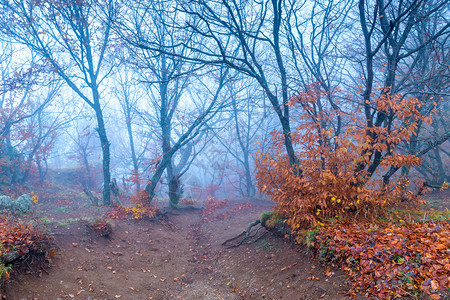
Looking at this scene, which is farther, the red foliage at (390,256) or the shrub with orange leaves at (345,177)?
the shrub with orange leaves at (345,177)

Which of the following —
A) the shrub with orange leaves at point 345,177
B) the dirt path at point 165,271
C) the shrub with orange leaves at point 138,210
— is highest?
the shrub with orange leaves at point 345,177

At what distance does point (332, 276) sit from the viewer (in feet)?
14.1

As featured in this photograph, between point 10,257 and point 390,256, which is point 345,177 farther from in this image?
point 10,257

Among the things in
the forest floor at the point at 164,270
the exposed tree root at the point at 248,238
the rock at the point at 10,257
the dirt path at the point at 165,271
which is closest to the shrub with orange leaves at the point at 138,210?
the forest floor at the point at 164,270

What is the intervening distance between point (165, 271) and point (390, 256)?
16.5ft

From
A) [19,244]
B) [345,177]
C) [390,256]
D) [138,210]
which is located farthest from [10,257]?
[138,210]

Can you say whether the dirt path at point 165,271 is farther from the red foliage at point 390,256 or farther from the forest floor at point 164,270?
the red foliage at point 390,256

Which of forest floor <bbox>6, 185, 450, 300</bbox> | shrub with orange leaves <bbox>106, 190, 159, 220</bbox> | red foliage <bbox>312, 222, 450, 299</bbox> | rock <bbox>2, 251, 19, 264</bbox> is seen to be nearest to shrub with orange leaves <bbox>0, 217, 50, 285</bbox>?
rock <bbox>2, 251, 19, 264</bbox>

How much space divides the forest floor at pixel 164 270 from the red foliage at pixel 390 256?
316mm

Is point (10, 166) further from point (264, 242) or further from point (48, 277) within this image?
point (264, 242)

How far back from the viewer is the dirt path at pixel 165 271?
175 inches

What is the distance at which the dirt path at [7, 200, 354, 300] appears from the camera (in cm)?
443

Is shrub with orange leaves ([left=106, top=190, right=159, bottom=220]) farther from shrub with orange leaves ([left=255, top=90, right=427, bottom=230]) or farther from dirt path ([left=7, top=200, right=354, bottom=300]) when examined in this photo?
shrub with orange leaves ([left=255, top=90, right=427, bottom=230])

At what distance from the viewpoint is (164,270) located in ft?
22.3
